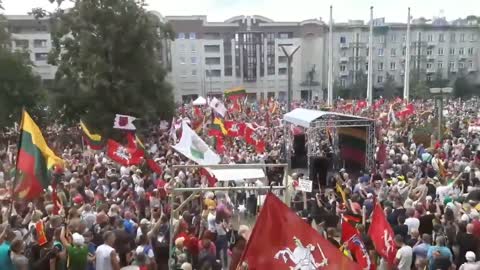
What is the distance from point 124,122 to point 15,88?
43.1 ft

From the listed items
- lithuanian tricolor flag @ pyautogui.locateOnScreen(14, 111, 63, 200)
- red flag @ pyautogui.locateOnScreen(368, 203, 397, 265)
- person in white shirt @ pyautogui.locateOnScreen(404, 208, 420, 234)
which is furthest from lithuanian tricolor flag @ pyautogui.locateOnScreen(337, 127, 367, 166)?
lithuanian tricolor flag @ pyautogui.locateOnScreen(14, 111, 63, 200)

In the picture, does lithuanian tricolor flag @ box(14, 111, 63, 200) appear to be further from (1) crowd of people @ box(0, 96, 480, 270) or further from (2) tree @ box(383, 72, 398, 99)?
(2) tree @ box(383, 72, 398, 99)

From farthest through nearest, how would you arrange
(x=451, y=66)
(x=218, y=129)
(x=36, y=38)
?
(x=451, y=66) → (x=36, y=38) → (x=218, y=129)

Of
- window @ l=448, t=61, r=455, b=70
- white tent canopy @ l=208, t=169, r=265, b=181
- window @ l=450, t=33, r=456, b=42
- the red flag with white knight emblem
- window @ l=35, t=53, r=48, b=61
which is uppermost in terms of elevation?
window @ l=450, t=33, r=456, b=42

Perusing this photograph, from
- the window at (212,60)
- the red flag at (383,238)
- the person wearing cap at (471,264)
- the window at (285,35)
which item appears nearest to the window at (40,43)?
the window at (212,60)

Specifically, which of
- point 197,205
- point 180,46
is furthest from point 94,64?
point 180,46

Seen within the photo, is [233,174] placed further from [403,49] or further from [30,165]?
[403,49]

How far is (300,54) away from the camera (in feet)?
277

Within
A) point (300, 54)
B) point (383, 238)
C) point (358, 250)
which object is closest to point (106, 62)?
point (383, 238)

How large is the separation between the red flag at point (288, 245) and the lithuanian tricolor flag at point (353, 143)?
1571 cm

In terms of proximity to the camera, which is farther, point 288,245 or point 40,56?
point 40,56

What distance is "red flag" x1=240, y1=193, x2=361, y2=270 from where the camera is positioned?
5199mm

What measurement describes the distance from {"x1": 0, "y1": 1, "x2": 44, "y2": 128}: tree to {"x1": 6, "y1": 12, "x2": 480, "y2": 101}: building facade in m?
46.7

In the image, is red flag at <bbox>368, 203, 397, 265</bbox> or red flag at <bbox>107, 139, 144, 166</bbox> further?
red flag at <bbox>107, 139, 144, 166</bbox>
